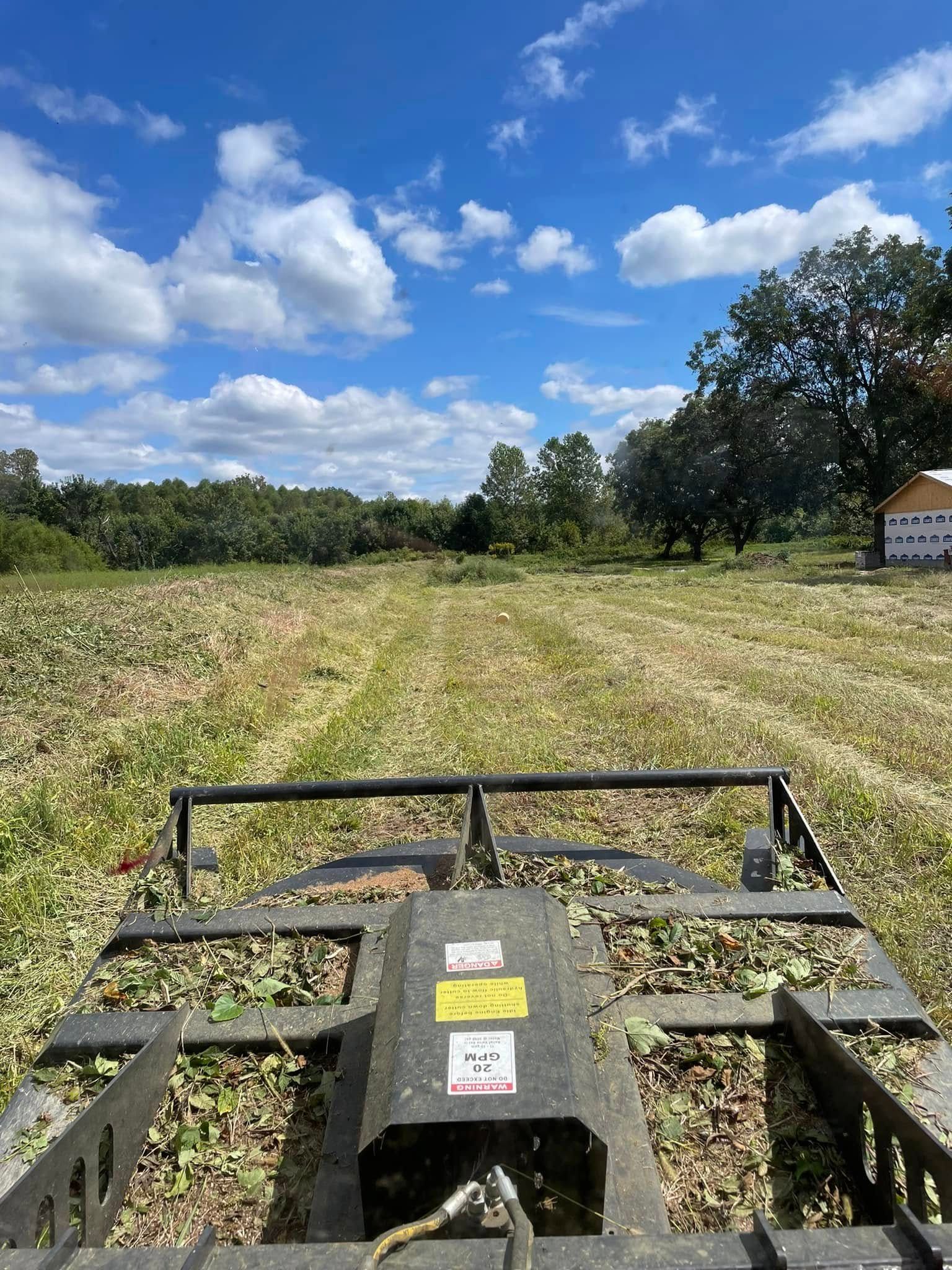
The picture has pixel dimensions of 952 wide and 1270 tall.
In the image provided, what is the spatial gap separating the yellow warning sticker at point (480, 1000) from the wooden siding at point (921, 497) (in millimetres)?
27456

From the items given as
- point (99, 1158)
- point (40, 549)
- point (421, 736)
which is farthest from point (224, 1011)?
point (40, 549)

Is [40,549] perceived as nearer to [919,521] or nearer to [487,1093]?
[919,521]

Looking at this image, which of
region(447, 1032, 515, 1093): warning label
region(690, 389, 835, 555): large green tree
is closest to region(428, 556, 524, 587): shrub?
region(690, 389, 835, 555): large green tree

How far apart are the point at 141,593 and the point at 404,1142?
1342 centimetres

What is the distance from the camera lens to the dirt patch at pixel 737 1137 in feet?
5.72

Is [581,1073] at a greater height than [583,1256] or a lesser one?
greater

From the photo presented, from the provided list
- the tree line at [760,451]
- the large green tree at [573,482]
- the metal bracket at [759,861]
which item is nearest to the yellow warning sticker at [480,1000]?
the metal bracket at [759,861]

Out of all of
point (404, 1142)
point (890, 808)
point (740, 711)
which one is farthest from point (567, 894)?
point (740, 711)

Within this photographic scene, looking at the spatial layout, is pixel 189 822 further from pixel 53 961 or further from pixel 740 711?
pixel 740 711

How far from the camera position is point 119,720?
24.3 ft

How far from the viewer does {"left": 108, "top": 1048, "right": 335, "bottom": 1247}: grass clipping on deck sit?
5.81 ft

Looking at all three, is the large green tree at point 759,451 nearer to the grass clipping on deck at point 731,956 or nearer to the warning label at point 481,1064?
the grass clipping on deck at point 731,956

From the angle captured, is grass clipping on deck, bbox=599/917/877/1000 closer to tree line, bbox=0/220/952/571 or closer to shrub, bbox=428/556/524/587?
tree line, bbox=0/220/952/571

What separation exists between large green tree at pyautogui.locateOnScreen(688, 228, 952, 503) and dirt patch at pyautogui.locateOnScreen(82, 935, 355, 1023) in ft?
104
